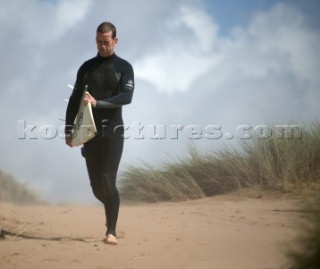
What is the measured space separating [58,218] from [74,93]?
108 inches

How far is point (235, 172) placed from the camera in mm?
11391

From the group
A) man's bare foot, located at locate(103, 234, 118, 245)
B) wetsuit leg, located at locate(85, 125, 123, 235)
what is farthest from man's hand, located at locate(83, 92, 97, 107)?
man's bare foot, located at locate(103, 234, 118, 245)

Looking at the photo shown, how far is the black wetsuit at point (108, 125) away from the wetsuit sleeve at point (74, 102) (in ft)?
0.27

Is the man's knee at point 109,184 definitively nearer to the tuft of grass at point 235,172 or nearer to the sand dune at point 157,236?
the sand dune at point 157,236

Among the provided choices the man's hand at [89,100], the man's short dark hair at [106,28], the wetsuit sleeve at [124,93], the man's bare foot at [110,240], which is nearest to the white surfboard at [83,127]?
the man's hand at [89,100]

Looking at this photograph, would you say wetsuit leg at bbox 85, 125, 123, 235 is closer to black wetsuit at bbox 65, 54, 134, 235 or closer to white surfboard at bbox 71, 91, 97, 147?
black wetsuit at bbox 65, 54, 134, 235

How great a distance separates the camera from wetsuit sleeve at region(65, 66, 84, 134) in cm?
620

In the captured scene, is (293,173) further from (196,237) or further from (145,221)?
(196,237)

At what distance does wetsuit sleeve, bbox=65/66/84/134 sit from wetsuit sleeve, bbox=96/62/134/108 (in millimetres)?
480

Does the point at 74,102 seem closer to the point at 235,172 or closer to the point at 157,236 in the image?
the point at 157,236

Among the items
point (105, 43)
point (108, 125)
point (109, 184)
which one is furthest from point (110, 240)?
point (105, 43)

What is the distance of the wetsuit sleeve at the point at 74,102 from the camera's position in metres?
6.20

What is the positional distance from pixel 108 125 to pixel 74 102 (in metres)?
0.56

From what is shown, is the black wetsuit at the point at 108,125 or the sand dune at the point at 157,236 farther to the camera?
the black wetsuit at the point at 108,125
